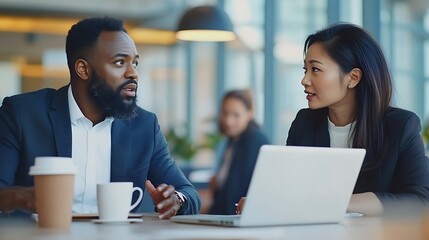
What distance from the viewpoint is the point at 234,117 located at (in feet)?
22.1

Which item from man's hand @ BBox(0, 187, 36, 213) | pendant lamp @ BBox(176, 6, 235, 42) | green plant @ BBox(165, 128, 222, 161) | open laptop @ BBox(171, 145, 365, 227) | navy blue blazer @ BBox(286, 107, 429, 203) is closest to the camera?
open laptop @ BBox(171, 145, 365, 227)

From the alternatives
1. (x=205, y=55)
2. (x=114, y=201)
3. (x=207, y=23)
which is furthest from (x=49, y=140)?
(x=205, y=55)

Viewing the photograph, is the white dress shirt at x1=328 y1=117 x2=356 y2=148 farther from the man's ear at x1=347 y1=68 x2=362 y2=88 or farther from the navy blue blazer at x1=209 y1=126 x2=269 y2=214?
the navy blue blazer at x1=209 y1=126 x2=269 y2=214

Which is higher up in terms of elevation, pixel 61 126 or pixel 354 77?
pixel 354 77

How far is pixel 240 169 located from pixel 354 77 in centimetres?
315

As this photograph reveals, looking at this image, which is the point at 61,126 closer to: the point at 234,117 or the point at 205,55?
the point at 234,117

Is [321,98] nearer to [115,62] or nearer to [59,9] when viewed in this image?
[115,62]

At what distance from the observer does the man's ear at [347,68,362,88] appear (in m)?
3.15

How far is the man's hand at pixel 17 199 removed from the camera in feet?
7.58

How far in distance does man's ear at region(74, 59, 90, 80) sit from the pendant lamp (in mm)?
4106

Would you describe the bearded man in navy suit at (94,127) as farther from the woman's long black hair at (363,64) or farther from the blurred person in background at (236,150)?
the blurred person in background at (236,150)

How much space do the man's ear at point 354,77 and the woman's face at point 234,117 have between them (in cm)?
340

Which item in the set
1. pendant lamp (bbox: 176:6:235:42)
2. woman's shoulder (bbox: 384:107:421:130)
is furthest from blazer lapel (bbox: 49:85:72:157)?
pendant lamp (bbox: 176:6:235:42)

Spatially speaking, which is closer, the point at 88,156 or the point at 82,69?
the point at 88,156
